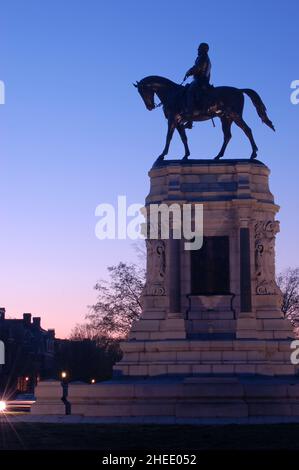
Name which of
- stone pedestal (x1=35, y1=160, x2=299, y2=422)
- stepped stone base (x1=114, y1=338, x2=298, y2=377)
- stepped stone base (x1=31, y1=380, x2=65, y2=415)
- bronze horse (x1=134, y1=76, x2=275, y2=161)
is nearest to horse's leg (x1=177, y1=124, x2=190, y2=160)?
bronze horse (x1=134, y1=76, x2=275, y2=161)

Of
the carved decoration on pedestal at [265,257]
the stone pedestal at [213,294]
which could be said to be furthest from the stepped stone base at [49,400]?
the carved decoration on pedestal at [265,257]

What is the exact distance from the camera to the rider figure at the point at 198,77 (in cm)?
3338

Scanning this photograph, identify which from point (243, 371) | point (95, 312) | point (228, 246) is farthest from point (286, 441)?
point (95, 312)

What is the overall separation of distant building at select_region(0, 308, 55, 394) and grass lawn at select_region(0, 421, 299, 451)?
52.1 m

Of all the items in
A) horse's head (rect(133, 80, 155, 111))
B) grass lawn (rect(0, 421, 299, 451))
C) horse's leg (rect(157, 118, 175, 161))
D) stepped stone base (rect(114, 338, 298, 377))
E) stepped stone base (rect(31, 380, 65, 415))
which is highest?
horse's head (rect(133, 80, 155, 111))

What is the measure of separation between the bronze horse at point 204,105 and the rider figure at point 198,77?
0.22 m

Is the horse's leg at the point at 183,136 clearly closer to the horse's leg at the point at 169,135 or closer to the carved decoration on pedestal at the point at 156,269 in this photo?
the horse's leg at the point at 169,135

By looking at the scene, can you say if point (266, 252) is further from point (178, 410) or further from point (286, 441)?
point (286, 441)

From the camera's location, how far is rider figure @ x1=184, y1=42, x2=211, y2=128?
3338cm

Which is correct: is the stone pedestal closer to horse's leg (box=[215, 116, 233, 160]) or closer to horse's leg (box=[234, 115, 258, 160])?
horse's leg (box=[234, 115, 258, 160])

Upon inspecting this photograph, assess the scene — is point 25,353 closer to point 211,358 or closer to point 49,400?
point 211,358

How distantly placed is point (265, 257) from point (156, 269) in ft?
13.1

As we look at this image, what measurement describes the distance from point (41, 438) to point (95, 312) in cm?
4195

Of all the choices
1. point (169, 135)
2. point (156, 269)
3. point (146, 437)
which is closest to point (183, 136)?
point (169, 135)
